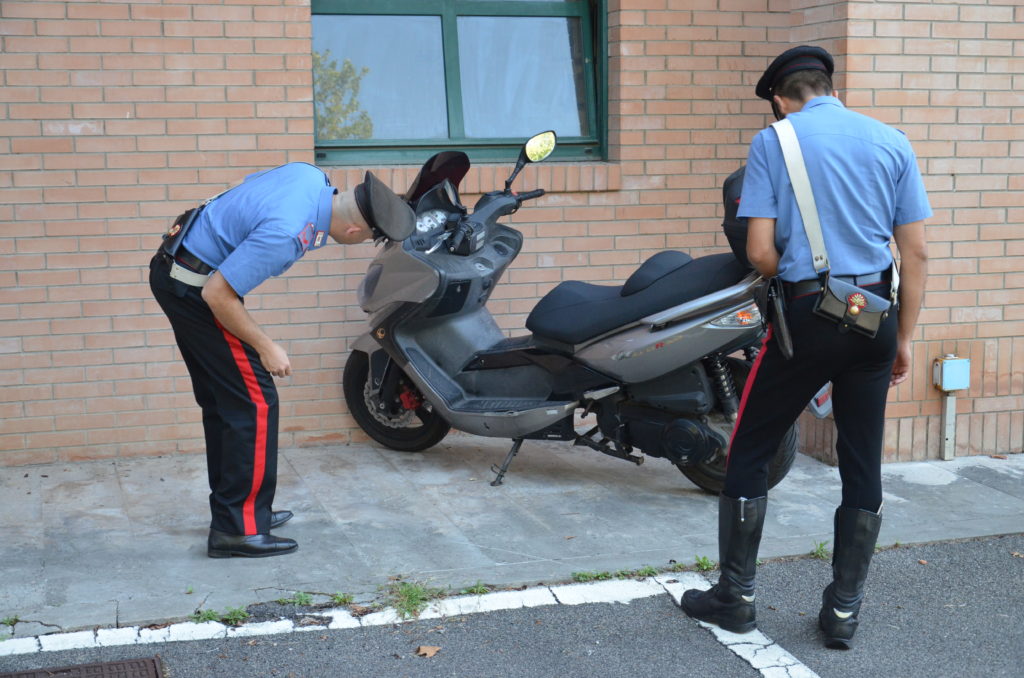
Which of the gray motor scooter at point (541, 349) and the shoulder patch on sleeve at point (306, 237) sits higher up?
the shoulder patch on sleeve at point (306, 237)

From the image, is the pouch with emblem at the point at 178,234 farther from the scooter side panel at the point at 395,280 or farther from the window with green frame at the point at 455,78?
the window with green frame at the point at 455,78

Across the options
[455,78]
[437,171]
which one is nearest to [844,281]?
Answer: [437,171]

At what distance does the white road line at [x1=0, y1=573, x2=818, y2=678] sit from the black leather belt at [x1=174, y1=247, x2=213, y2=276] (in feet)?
4.35

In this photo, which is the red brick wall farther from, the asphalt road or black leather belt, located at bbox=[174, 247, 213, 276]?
the asphalt road

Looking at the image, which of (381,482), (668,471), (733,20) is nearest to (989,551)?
(668,471)


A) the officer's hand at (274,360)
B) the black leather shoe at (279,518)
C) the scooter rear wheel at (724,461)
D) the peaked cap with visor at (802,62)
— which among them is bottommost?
the black leather shoe at (279,518)

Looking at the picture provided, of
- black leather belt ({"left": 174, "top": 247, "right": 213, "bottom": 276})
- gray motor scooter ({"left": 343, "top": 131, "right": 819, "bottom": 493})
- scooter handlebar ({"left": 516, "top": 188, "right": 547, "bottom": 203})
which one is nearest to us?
black leather belt ({"left": 174, "top": 247, "right": 213, "bottom": 276})

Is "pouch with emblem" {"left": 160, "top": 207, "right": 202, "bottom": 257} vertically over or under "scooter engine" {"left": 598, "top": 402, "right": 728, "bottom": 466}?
over

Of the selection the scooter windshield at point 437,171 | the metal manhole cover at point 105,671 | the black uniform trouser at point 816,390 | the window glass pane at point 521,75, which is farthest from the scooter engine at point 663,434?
the metal manhole cover at point 105,671

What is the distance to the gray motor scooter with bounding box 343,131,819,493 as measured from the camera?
5.25 m

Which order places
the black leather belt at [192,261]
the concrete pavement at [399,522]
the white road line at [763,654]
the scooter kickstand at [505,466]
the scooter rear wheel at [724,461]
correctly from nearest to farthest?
the white road line at [763,654] < the concrete pavement at [399,522] < the black leather belt at [192,261] < the scooter rear wheel at [724,461] < the scooter kickstand at [505,466]

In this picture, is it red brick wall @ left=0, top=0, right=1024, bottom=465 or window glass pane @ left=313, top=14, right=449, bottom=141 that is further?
window glass pane @ left=313, top=14, right=449, bottom=141

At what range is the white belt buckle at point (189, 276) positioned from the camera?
4.62 m

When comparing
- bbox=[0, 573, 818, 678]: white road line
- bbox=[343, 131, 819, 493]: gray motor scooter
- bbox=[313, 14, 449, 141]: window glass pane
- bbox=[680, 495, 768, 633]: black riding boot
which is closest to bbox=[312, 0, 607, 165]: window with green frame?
bbox=[313, 14, 449, 141]: window glass pane
